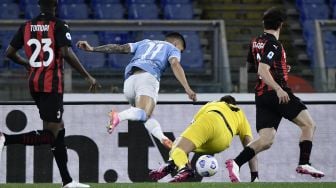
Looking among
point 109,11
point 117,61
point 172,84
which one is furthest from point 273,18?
point 109,11

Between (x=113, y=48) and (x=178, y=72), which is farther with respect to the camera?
(x=113, y=48)

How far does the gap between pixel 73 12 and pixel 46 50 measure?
7.85 meters

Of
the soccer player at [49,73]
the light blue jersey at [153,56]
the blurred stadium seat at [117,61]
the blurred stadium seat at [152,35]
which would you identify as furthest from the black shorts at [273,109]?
the blurred stadium seat at [152,35]

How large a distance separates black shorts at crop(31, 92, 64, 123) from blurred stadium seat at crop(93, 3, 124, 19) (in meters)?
7.86

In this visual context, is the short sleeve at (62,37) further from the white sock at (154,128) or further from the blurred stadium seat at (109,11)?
the blurred stadium seat at (109,11)

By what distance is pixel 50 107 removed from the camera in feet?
30.5

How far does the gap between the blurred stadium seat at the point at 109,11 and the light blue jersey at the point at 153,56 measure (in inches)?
227

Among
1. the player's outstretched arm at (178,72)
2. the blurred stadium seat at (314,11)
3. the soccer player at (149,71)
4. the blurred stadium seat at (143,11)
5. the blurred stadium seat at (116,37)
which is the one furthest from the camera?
the blurred stadium seat at (314,11)

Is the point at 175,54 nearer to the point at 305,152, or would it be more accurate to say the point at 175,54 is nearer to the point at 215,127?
the point at 215,127

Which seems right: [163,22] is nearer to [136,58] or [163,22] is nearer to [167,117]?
[167,117]

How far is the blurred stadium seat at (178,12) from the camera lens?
17516 millimetres

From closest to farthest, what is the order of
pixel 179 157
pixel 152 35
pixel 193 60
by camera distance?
pixel 179 157 < pixel 152 35 < pixel 193 60

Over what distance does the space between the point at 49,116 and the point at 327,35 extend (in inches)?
235

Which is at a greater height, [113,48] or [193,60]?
[193,60]
